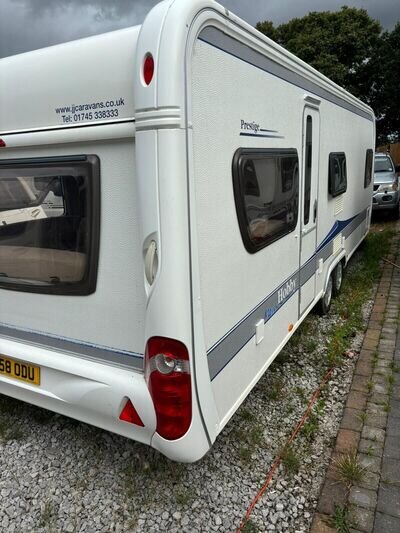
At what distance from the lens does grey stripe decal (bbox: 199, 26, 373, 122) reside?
6.62 feet

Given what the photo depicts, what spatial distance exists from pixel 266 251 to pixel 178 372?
113cm

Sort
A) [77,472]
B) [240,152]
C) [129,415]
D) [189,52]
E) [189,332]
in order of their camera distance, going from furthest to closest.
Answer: [77,472] → [240,152] → [129,415] → [189,332] → [189,52]

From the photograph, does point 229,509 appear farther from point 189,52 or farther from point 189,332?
point 189,52

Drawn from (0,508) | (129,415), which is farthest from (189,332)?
(0,508)

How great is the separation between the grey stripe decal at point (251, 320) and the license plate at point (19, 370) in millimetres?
1032

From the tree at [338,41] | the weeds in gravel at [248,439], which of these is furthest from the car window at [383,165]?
the weeds in gravel at [248,439]

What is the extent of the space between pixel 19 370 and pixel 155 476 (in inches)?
A: 40.4

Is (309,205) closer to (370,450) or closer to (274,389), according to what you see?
(274,389)

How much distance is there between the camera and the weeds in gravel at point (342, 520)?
88.0 inches

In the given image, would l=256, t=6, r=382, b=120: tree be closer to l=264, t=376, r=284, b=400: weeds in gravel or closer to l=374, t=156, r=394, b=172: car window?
l=374, t=156, r=394, b=172: car window

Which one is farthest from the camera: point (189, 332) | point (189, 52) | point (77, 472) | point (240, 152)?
point (77, 472)

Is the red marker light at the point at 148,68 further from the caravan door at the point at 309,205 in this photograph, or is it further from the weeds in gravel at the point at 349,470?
the weeds in gravel at the point at 349,470

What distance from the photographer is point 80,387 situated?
230cm

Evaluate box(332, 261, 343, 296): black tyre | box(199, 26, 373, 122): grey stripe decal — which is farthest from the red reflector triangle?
box(332, 261, 343, 296): black tyre
